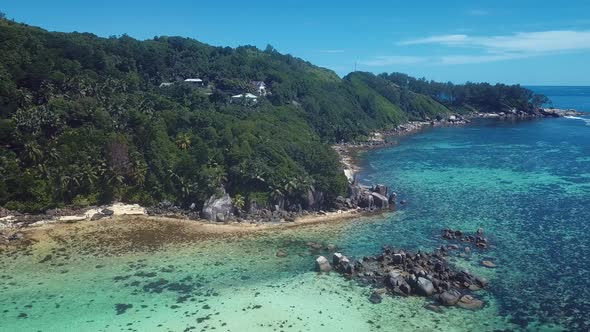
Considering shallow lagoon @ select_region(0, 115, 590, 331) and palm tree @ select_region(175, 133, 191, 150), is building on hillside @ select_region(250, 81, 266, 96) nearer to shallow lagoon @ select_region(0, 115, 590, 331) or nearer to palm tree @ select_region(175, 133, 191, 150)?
palm tree @ select_region(175, 133, 191, 150)

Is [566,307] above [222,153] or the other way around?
the other way around

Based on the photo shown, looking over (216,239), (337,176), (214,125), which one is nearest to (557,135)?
(337,176)

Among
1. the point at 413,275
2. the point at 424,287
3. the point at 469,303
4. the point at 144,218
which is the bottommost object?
the point at 469,303

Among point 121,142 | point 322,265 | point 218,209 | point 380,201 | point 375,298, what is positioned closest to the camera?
point 375,298

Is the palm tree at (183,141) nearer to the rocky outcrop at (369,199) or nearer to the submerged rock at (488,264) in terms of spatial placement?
the rocky outcrop at (369,199)

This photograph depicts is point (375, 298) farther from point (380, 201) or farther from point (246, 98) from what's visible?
point (246, 98)

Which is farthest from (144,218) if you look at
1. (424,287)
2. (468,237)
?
(468,237)

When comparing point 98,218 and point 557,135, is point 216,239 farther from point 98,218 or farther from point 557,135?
point 557,135

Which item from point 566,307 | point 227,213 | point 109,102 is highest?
point 109,102
